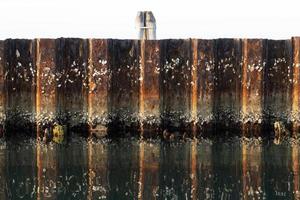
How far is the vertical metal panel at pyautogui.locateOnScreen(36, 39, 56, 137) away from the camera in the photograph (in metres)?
15.3

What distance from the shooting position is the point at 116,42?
15.4m

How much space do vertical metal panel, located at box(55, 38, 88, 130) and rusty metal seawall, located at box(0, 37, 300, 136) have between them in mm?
22

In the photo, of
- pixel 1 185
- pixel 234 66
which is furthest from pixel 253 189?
pixel 234 66

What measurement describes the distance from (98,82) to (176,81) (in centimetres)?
175

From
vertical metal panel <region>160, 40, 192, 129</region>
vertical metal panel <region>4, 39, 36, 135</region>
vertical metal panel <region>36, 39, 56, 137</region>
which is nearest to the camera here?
vertical metal panel <region>36, 39, 56, 137</region>

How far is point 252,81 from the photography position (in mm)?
15641

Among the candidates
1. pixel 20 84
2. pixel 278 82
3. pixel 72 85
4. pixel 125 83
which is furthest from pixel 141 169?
pixel 278 82

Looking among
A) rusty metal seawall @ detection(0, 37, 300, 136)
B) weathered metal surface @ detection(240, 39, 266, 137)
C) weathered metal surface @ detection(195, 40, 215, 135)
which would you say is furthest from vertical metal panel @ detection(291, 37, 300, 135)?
weathered metal surface @ detection(195, 40, 215, 135)

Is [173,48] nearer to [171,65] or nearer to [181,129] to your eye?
Answer: [171,65]

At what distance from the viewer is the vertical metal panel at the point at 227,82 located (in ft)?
51.1

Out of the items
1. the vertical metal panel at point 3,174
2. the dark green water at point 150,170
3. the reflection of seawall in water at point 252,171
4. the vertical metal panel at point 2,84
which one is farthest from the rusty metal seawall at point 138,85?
the vertical metal panel at point 3,174

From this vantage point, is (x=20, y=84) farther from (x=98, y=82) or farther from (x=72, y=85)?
(x=98, y=82)

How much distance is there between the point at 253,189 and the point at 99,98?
530cm
